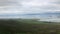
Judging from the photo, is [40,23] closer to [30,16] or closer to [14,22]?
[30,16]

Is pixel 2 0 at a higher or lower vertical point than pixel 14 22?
higher

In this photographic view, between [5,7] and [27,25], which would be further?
[5,7]

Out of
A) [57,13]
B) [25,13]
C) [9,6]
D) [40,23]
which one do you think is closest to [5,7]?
[9,6]

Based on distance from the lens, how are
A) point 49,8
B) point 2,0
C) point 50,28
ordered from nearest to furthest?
point 50,28 < point 49,8 < point 2,0

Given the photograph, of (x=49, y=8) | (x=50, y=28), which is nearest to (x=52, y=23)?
(x=50, y=28)

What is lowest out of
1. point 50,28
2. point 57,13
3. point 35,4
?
point 50,28

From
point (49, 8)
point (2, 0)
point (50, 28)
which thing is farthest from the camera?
point (2, 0)
